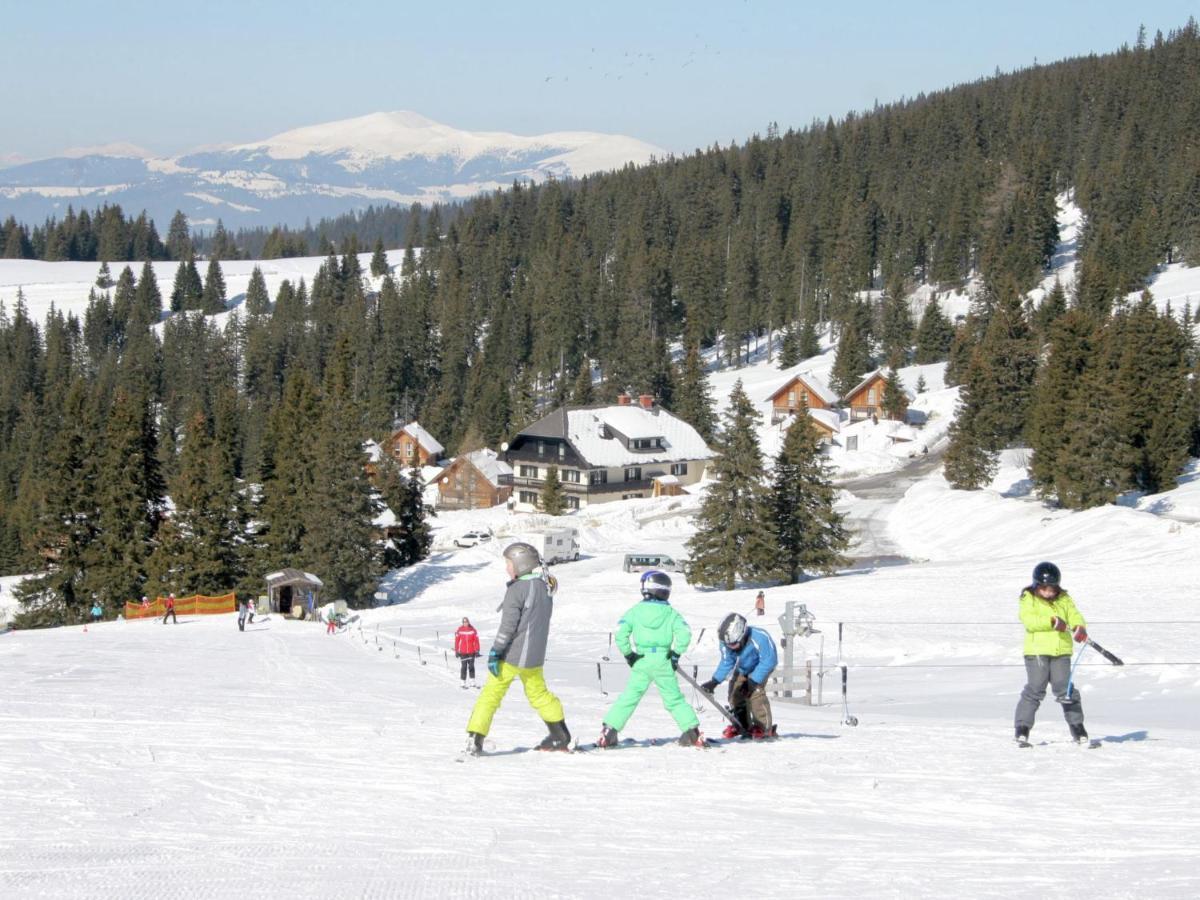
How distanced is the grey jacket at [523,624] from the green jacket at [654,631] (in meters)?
0.79

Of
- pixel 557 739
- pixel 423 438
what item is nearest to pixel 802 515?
pixel 557 739

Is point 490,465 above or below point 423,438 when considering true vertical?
below

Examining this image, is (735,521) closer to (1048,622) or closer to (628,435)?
(1048,622)

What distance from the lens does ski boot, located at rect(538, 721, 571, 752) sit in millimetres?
10125

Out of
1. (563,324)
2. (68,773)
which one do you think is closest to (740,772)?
(68,773)

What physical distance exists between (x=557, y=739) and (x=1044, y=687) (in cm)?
446

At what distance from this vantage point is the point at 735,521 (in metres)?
42.2

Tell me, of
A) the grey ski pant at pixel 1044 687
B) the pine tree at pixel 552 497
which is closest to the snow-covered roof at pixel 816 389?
the pine tree at pixel 552 497

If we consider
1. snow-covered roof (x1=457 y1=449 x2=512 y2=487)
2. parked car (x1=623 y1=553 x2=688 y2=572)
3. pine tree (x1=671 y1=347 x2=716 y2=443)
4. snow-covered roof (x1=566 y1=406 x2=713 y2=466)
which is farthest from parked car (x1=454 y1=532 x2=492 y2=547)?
pine tree (x1=671 y1=347 x2=716 y2=443)

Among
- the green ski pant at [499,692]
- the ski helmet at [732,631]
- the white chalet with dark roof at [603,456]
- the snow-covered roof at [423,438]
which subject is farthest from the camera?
the snow-covered roof at [423,438]

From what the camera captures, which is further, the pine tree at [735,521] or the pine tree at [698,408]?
the pine tree at [698,408]

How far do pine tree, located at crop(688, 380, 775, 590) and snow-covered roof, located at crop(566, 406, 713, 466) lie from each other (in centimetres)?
3732

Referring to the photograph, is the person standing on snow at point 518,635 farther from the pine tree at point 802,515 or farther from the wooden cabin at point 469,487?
the wooden cabin at point 469,487

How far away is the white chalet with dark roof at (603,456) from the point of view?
8050cm
